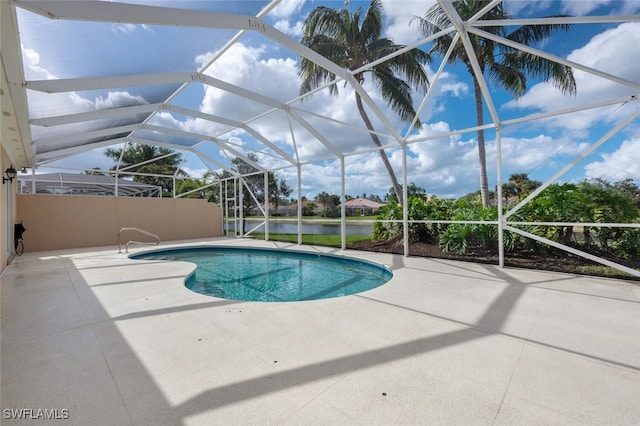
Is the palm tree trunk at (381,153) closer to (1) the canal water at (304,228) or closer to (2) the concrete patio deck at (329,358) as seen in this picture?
(1) the canal water at (304,228)

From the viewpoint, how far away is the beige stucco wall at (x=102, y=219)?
34.7 ft

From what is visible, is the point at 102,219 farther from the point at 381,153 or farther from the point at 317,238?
the point at 381,153

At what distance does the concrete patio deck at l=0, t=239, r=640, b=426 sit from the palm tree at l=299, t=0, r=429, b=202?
8.11 metres

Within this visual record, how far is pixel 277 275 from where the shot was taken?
7.12 m

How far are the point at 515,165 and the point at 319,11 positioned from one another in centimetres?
805

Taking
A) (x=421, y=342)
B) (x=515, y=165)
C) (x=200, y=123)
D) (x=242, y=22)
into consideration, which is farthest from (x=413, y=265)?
(x=200, y=123)

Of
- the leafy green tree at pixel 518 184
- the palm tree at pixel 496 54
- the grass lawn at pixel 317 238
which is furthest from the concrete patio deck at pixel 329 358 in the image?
the leafy green tree at pixel 518 184

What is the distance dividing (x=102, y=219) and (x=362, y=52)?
A: 1253cm

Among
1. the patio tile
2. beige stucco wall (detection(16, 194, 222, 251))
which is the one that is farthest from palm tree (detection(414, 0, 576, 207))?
beige stucco wall (detection(16, 194, 222, 251))

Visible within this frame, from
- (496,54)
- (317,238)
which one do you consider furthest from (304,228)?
(496,54)

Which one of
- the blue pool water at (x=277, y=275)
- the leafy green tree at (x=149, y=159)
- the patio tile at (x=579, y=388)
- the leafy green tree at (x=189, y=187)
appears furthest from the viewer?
the leafy green tree at (x=189, y=187)

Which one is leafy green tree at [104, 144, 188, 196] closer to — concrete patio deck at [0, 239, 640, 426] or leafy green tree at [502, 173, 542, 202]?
concrete patio deck at [0, 239, 640, 426]

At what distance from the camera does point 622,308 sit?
3.62 meters

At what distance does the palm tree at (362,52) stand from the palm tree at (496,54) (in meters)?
0.99
